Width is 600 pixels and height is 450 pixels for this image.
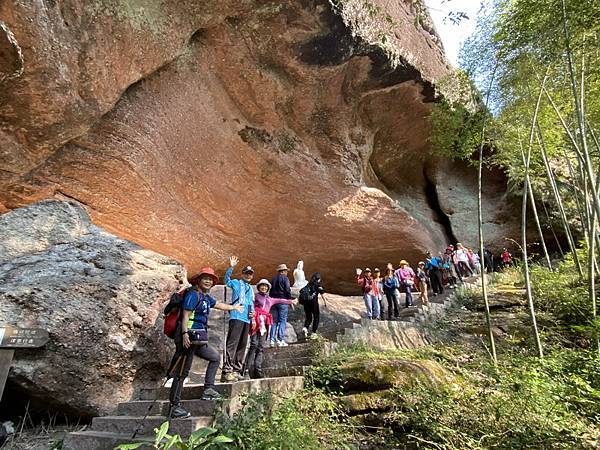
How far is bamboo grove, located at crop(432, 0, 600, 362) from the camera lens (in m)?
6.27

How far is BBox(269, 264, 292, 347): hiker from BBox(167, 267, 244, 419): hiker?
2.22m

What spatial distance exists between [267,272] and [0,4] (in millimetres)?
9281

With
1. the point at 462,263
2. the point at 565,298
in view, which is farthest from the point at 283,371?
the point at 462,263

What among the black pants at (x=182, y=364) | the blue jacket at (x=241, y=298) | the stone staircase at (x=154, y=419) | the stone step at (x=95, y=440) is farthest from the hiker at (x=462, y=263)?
the stone step at (x=95, y=440)

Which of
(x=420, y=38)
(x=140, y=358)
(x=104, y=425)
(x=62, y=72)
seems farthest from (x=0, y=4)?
(x=420, y=38)

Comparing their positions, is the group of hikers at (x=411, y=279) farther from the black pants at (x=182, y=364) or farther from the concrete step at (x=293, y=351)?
the black pants at (x=182, y=364)

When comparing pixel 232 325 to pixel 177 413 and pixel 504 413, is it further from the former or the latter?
pixel 504 413

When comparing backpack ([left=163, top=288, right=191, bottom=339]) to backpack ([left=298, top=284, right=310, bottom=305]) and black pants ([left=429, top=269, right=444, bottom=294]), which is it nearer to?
backpack ([left=298, top=284, right=310, bottom=305])

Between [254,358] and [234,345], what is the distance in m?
0.41

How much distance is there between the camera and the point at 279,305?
6129mm

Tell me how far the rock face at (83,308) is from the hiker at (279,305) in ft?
4.85

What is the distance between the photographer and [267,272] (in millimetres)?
12602

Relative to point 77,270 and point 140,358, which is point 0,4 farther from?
point 140,358

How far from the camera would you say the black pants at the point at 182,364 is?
11.0ft
